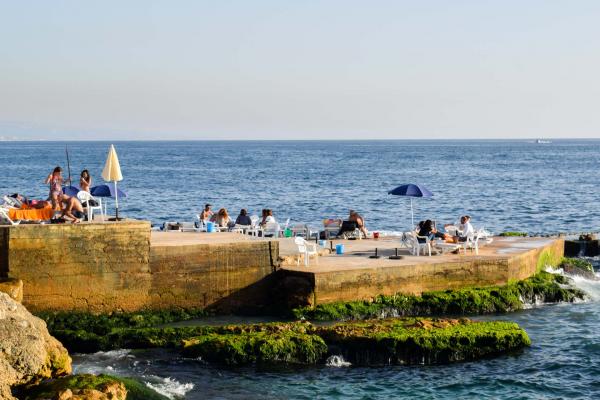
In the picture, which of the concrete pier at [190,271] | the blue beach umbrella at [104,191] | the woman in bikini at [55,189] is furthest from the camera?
the blue beach umbrella at [104,191]

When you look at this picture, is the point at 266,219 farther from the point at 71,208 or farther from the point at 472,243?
the point at 71,208

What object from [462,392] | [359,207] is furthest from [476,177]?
[462,392]

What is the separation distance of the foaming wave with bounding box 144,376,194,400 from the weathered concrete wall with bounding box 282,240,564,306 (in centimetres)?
571

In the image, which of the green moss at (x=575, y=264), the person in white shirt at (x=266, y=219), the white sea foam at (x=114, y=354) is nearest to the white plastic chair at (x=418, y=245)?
the person in white shirt at (x=266, y=219)

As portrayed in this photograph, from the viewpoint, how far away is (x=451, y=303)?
25.3 m

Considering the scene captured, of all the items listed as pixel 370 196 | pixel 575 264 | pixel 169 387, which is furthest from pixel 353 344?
pixel 370 196

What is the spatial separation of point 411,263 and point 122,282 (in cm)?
773

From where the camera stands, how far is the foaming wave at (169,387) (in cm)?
1812

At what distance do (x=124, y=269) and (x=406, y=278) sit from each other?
739cm

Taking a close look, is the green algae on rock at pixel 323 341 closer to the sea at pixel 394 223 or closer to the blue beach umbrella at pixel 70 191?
the sea at pixel 394 223

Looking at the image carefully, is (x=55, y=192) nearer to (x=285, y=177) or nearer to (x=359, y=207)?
(x=359, y=207)

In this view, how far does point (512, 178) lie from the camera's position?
9881 centimetres

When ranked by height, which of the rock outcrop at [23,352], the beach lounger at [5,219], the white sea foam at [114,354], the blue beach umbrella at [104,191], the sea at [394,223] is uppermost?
the blue beach umbrella at [104,191]

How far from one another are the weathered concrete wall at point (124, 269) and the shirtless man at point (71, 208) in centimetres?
117
